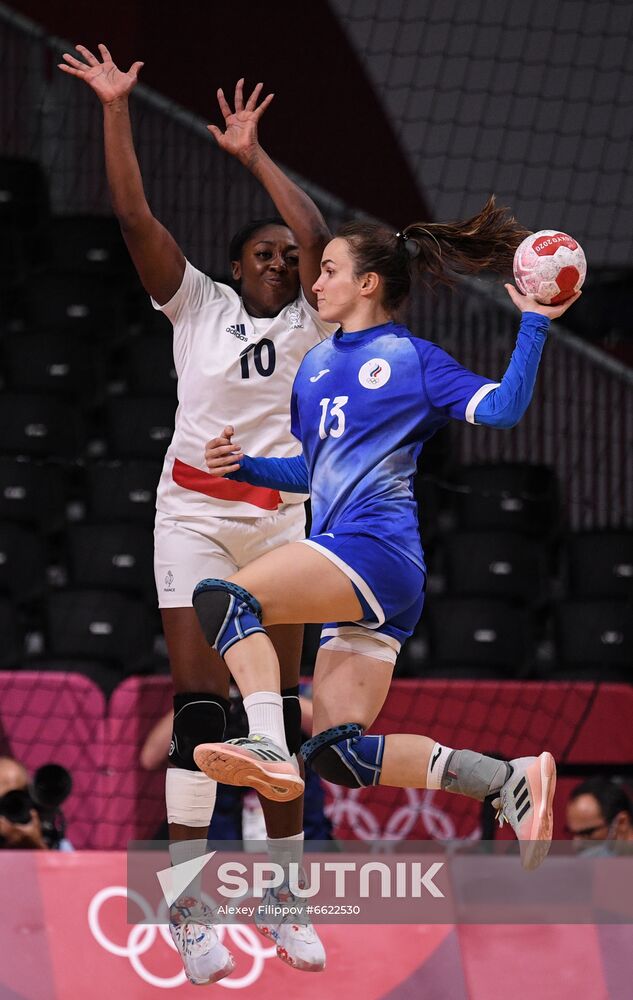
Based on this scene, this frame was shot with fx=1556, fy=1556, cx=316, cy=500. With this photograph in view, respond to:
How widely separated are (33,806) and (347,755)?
2277 millimetres

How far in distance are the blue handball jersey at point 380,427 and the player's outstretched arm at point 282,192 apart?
533 millimetres

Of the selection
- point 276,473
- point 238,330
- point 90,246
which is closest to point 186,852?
point 276,473

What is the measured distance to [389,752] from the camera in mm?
4211

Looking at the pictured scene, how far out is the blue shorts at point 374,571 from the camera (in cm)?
414

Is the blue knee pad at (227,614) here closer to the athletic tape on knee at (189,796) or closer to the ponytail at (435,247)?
the athletic tape on knee at (189,796)

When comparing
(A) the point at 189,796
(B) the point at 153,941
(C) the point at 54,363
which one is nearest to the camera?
(A) the point at 189,796

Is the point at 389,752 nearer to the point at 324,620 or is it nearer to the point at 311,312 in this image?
the point at 324,620

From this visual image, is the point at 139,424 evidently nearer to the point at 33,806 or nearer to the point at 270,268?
the point at 33,806

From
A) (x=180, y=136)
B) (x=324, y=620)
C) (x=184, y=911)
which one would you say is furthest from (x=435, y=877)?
(x=180, y=136)

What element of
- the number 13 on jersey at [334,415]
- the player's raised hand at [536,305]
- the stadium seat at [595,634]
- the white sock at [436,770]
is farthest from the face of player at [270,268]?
the stadium seat at [595,634]

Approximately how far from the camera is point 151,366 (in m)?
9.97

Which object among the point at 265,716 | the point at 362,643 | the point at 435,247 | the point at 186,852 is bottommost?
the point at 186,852

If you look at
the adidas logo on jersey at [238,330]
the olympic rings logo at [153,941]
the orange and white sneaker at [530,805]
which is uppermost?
the adidas logo on jersey at [238,330]

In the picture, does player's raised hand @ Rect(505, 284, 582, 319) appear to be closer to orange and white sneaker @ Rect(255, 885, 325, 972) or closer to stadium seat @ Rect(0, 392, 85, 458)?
orange and white sneaker @ Rect(255, 885, 325, 972)
